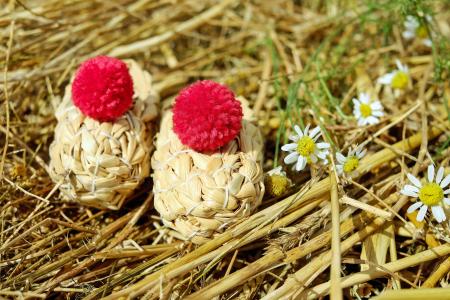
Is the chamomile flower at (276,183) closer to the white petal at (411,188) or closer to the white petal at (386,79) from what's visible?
the white petal at (411,188)

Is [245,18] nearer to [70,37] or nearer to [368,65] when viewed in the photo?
[368,65]

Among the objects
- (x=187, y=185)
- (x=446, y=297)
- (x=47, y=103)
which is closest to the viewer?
(x=446, y=297)

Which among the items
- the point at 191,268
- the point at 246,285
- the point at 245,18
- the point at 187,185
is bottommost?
the point at 246,285

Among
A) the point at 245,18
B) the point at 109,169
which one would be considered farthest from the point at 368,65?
the point at 109,169

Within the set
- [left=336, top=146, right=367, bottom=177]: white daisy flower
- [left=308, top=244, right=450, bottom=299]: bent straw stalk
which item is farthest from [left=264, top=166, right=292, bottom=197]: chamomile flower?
[left=308, top=244, right=450, bottom=299]: bent straw stalk

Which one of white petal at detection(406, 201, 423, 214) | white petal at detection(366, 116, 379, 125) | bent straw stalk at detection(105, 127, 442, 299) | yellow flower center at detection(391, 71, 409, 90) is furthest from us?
yellow flower center at detection(391, 71, 409, 90)

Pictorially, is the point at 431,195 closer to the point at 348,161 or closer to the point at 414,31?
the point at 348,161

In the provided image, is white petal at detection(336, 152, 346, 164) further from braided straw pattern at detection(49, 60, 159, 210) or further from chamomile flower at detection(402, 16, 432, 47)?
chamomile flower at detection(402, 16, 432, 47)
